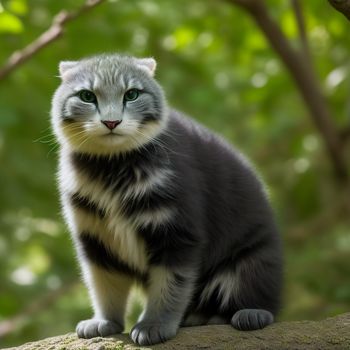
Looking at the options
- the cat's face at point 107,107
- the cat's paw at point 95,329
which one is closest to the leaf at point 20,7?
the cat's face at point 107,107

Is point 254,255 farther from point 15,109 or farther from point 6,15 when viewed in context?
point 15,109

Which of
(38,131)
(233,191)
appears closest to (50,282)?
(38,131)

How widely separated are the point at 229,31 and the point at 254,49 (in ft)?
1.06

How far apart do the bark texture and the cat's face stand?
996 millimetres

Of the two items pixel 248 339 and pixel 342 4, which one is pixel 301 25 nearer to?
pixel 342 4

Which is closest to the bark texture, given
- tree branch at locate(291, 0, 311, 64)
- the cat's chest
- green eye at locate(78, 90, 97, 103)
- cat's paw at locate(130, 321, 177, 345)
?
cat's paw at locate(130, 321, 177, 345)

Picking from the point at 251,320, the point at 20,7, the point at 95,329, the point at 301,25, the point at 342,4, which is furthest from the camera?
the point at 301,25

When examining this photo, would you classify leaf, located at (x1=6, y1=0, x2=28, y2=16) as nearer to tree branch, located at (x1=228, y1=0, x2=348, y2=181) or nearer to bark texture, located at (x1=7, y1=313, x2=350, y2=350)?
tree branch, located at (x1=228, y1=0, x2=348, y2=181)

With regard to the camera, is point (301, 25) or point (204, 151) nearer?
point (204, 151)

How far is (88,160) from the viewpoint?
4.44 metres

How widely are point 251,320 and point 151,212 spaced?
762 mm

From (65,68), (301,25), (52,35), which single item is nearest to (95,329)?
(65,68)

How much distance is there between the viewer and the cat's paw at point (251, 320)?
4281mm

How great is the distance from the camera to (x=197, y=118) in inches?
319
